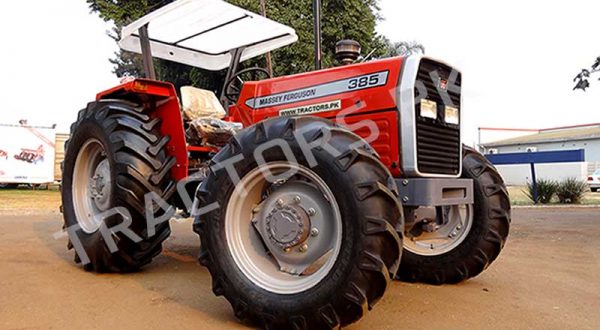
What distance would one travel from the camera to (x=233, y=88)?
550cm

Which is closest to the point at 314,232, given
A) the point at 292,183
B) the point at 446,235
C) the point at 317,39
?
the point at 292,183

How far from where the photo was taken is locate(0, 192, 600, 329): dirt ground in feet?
9.93

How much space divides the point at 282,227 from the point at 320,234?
0.80ft

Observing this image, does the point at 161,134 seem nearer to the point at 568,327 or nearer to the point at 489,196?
the point at 489,196

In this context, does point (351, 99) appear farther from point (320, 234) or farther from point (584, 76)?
point (584, 76)

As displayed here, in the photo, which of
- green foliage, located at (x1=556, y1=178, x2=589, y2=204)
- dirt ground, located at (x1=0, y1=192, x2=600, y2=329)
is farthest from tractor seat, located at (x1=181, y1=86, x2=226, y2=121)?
green foliage, located at (x1=556, y1=178, x2=589, y2=204)

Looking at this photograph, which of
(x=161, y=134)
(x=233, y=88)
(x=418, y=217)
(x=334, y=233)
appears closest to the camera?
(x=334, y=233)

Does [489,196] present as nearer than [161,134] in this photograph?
Result: Yes

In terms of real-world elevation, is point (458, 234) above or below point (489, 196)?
below

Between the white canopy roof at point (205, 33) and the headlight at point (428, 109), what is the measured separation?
6.91ft

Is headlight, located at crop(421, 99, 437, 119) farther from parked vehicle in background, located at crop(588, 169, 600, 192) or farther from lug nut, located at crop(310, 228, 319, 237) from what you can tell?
parked vehicle in background, located at crop(588, 169, 600, 192)

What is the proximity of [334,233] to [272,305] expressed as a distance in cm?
54

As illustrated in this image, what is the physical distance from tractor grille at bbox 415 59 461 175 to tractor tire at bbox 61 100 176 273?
2.15m

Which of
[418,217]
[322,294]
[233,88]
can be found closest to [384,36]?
[233,88]
